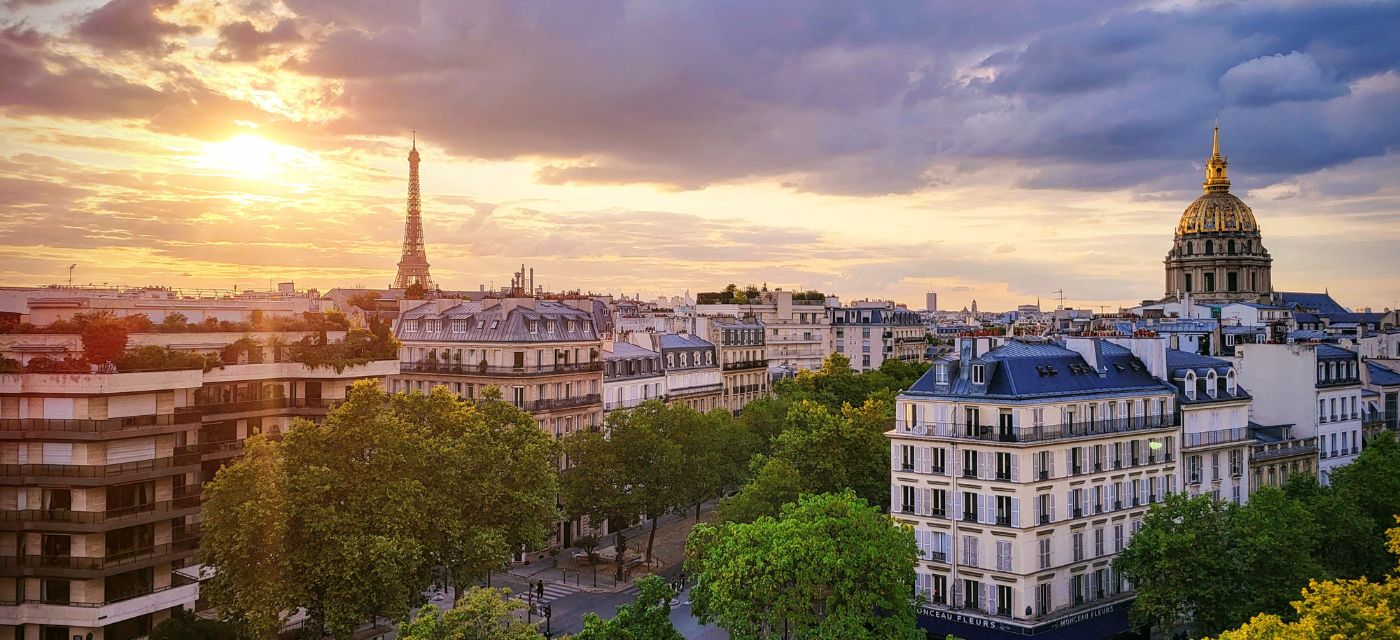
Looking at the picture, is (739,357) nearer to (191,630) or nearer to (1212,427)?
(1212,427)

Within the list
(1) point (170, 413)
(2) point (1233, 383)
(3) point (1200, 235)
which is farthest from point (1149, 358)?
(3) point (1200, 235)

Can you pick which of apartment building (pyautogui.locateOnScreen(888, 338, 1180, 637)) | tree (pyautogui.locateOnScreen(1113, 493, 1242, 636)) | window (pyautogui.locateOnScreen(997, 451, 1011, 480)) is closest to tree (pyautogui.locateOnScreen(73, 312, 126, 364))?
apartment building (pyautogui.locateOnScreen(888, 338, 1180, 637))

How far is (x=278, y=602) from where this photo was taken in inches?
1416

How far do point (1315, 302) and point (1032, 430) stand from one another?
12710cm

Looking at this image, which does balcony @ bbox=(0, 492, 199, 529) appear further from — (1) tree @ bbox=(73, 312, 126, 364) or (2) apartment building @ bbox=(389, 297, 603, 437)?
(2) apartment building @ bbox=(389, 297, 603, 437)

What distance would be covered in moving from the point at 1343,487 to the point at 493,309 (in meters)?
46.1

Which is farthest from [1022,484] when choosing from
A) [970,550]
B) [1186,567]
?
[1186,567]

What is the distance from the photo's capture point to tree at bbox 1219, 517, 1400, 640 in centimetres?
2594

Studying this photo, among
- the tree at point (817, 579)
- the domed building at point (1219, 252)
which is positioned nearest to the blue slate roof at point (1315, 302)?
the domed building at point (1219, 252)

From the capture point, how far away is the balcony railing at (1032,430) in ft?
143

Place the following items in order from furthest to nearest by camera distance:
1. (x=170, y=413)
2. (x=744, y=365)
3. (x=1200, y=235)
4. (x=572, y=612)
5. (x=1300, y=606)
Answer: (x=1200, y=235)
(x=744, y=365)
(x=572, y=612)
(x=170, y=413)
(x=1300, y=606)

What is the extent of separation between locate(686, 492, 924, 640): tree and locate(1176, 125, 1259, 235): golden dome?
147570mm

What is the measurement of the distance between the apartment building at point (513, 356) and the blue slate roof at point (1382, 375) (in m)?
50.0

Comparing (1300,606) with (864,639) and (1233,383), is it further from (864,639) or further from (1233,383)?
(1233,383)
